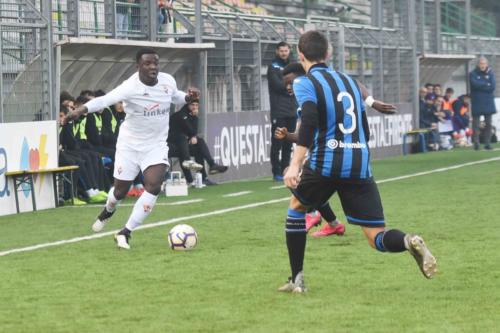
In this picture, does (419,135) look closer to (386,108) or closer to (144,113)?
(144,113)

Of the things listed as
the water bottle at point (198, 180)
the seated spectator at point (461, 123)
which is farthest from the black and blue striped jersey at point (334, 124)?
the seated spectator at point (461, 123)

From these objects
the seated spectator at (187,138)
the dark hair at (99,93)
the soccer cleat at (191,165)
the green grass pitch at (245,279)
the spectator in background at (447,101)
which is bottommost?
the green grass pitch at (245,279)

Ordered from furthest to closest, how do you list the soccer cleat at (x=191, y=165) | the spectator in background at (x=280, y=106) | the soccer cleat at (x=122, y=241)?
1. the spectator in background at (x=280, y=106)
2. the soccer cleat at (x=191, y=165)
3. the soccer cleat at (x=122, y=241)

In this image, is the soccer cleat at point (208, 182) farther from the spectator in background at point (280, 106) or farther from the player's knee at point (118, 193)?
the player's knee at point (118, 193)

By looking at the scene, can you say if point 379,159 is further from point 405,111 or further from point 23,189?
point 23,189

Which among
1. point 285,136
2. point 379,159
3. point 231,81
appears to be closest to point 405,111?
point 379,159

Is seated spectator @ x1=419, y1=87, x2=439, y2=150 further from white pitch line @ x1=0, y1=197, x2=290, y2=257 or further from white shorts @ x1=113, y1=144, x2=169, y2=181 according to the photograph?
white shorts @ x1=113, y1=144, x2=169, y2=181

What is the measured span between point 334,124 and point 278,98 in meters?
12.0

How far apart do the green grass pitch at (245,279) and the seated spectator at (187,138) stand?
4.46m

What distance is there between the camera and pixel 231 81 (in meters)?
22.2

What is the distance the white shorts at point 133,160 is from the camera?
12.4 metres

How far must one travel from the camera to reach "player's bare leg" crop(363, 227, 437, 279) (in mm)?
8078

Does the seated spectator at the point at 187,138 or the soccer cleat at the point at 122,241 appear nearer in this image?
the soccer cleat at the point at 122,241

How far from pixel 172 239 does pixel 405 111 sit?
66.4 feet
